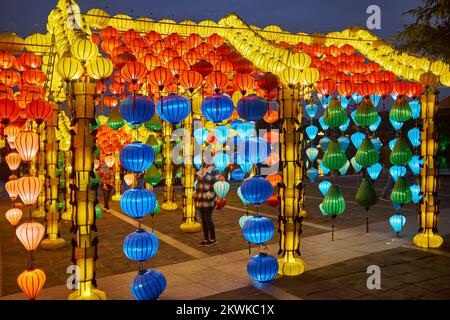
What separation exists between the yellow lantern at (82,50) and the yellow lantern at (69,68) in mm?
96

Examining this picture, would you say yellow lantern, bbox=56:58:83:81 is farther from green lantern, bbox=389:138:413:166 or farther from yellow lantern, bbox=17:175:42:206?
green lantern, bbox=389:138:413:166

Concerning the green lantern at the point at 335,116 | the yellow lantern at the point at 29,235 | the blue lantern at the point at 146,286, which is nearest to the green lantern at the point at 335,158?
the green lantern at the point at 335,116

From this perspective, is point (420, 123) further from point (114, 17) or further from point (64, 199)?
point (64, 199)

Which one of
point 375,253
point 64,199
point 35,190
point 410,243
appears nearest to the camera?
point 35,190

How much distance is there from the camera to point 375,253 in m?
7.92

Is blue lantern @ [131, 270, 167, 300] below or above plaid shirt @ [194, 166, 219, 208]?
below

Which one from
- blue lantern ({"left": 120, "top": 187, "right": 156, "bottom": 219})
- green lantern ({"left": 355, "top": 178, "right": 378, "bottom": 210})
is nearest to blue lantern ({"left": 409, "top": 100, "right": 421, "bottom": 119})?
green lantern ({"left": 355, "top": 178, "right": 378, "bottom": 210})

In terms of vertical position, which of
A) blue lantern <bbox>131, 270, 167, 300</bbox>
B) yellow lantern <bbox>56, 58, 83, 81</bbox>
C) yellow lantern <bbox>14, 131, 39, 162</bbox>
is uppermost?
yellow lantern <bbox>56, 58, 83, 81</bbox>

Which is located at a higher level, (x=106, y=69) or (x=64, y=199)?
(x=106, y=69)

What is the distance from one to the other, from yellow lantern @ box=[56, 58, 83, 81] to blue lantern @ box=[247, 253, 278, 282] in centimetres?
369

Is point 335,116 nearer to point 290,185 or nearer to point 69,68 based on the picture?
point 290,185

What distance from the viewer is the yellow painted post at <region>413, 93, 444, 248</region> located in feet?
27.6

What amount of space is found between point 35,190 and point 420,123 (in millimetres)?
7628

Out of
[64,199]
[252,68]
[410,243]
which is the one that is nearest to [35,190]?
[252,68]
